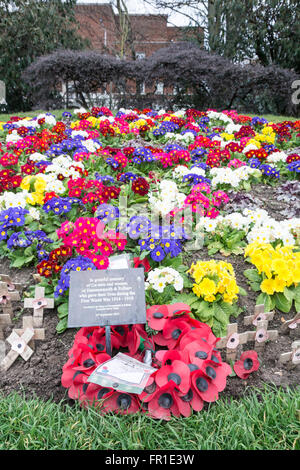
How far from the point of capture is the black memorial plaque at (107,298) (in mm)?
2018

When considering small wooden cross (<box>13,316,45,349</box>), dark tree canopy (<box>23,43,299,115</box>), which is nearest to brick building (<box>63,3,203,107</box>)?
dark tree canopy (<box>23,43,299,115</box>)

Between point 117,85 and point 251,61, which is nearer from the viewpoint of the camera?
point 117,85

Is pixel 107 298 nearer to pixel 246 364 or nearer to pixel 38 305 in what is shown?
pixel 38 305

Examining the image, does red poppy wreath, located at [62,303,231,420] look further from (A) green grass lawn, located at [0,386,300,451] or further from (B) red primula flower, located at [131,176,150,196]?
(B) red primula flower, located at [131,176,150,196]

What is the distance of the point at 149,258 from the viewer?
9.97 feet

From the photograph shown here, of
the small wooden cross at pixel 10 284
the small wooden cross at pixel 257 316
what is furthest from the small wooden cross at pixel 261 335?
the small wooden cross at pixel 10 284

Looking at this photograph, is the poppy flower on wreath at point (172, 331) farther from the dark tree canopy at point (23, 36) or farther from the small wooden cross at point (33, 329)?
the dark tree canopy at point (23, 36)

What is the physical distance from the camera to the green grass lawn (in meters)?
1.78

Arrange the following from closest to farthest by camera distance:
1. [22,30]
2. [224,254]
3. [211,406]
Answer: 1. [211,406]
2. [224,254]
3. [22,30]

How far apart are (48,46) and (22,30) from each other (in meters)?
1.02

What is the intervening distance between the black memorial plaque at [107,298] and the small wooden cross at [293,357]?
3.10 feet

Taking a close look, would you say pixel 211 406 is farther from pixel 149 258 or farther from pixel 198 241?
pixel 198 241

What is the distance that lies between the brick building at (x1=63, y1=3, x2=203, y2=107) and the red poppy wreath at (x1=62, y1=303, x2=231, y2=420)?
9.56 meters

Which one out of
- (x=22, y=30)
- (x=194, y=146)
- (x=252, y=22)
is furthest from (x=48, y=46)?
(x=194, y=146)
